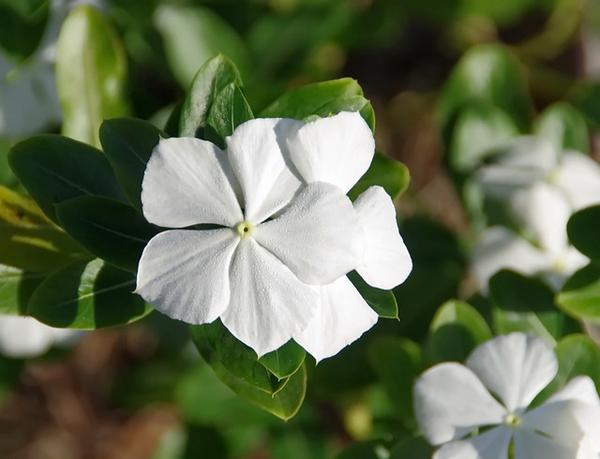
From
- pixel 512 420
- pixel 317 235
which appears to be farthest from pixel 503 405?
pixel 317 235

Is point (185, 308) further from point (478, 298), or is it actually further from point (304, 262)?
point (478, 298)

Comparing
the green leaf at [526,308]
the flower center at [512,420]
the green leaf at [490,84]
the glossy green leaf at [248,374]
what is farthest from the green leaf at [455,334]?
the green leaf at [490,84]

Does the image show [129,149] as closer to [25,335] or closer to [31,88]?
[31,88]

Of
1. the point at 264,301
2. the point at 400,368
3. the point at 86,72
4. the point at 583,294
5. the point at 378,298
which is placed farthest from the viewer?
the point at 400,368

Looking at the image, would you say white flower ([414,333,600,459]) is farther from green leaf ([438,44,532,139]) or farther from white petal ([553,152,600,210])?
green leaf ([438,44,532,139])

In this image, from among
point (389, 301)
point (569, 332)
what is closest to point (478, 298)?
point (569, 332)

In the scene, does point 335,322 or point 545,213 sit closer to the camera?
point 335,322
